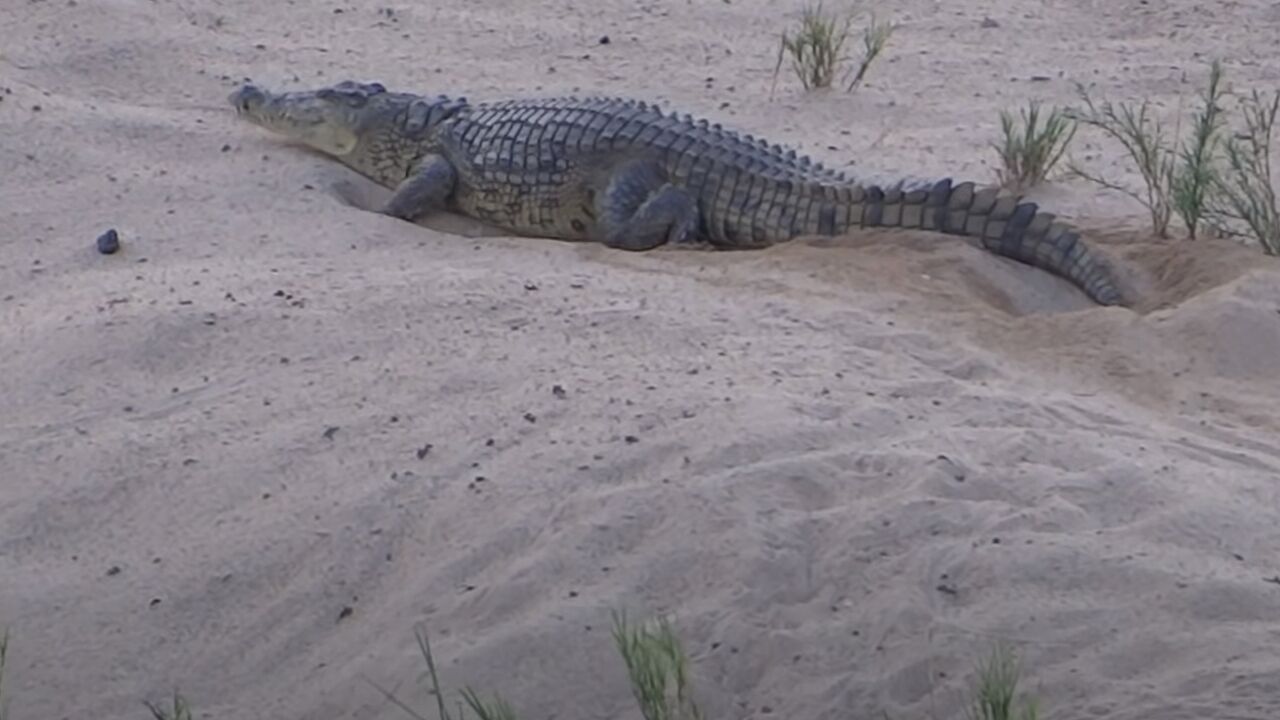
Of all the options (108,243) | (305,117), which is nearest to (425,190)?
(305,117)

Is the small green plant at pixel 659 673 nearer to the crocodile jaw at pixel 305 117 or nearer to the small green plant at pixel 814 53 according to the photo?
the crocodile jaw at pixel 305 117

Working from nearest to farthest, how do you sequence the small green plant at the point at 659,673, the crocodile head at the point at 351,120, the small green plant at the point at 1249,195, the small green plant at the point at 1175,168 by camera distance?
the small green plant at the point at 659,673
the small green plant at the point at 1249,195
the small green plant at the point at 1175,168
the crocodile head at the point at 351,120

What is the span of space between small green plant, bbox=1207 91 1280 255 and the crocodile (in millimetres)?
443

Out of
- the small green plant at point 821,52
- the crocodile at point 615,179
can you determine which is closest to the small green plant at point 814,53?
the small green plant at point 821,52

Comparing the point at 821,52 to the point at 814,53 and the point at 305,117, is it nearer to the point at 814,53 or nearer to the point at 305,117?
the point at 814,53

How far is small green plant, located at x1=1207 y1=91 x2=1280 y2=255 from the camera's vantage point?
6.42 meters

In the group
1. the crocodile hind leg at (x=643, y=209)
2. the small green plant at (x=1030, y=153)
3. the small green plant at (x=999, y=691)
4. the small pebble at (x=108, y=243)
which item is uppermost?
the small green plant at (x=1030, y=153)

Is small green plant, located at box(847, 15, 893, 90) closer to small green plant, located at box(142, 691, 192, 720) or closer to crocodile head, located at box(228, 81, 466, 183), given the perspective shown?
crocodile head, located at box(228, 81, 466, 183)

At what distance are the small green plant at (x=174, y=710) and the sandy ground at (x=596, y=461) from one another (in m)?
0.04

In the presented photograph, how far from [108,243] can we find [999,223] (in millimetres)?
2523

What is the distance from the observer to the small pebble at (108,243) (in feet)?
21.4

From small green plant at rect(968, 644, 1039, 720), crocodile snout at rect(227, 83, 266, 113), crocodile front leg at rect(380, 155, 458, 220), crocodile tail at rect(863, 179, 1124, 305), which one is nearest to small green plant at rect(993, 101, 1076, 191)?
crocodile tail at rect(863, 179, 1124, 305)

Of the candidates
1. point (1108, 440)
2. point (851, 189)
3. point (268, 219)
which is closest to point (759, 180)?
point (851, 189)

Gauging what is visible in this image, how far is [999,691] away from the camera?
3.58 metres
